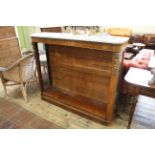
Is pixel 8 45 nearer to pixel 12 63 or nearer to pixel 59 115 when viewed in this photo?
pixel 12 63

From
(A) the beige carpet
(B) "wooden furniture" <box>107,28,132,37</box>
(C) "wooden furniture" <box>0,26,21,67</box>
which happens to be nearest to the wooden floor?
(A) the beige carpet

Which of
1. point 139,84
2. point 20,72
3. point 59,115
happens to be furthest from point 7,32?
point 139,84

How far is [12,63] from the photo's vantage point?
10.5 ft

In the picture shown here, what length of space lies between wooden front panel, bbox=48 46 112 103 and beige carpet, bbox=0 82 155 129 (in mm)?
334

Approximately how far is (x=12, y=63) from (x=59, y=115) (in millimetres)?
1809

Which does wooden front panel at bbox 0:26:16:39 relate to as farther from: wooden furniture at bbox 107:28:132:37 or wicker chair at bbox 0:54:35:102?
wooden furniture at bbox 107:28:132:37

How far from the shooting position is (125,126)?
1.83 meters

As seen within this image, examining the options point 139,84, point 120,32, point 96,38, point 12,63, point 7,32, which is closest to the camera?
point 139,84

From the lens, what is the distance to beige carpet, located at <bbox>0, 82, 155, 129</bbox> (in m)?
1.85

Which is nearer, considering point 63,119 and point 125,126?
point 125,126

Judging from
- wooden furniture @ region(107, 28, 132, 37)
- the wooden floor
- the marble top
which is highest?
the marble top

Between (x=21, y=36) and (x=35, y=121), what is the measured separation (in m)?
3.86

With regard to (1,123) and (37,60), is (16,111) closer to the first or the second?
(1,123)
